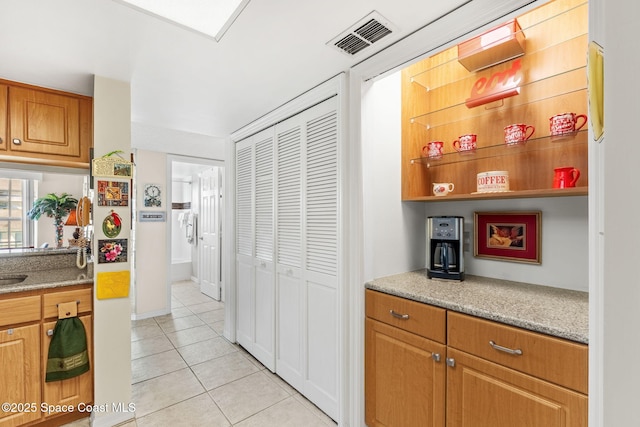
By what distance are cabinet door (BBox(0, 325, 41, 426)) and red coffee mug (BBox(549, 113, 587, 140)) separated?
3.21 m

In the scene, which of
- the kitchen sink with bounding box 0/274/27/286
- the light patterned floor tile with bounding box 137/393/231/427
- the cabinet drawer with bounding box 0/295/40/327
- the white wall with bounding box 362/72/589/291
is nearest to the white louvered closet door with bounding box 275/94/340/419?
the white wall with bounding box 362/72/589/291

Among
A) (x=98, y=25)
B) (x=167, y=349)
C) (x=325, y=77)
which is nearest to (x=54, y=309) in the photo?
(x=167, y=349)

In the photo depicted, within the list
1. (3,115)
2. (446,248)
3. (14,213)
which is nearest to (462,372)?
(446,248)

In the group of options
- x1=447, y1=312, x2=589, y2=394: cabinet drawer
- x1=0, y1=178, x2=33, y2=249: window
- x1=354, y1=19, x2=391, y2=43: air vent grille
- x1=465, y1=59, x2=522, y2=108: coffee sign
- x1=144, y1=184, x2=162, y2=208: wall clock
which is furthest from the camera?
x1=144, y1=184, x2=162, y2=208: wall clock

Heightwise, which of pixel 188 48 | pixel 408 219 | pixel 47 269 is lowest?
pixel 47 269

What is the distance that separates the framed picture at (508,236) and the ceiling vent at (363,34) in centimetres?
123

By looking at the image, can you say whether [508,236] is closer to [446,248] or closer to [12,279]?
[446,248]

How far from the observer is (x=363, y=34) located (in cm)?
148

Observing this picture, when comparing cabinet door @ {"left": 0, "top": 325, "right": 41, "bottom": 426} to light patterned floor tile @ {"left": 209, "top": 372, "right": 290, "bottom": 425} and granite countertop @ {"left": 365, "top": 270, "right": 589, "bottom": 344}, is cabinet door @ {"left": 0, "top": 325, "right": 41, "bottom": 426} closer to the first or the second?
light patterned floor tile @ {"left": 209, "top": 372, "right": 290, "bottom": 425}

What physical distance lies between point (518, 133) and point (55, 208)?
11.6ft

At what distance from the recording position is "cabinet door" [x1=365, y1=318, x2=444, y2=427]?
1.42m

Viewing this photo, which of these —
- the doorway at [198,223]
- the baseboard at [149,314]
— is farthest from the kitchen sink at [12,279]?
the doorway at [198,223]

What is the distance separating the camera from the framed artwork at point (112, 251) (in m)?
1.93

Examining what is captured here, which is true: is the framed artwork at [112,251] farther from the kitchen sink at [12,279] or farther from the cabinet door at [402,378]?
the cabinet door at [402,378]
